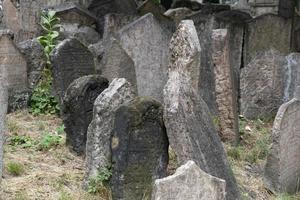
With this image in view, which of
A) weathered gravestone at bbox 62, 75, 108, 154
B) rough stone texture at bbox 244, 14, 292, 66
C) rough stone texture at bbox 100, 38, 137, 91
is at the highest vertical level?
rough stone texture at bbox 244, 14, 292, 66

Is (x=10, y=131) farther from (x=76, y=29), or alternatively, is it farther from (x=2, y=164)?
(x=76, y=29)

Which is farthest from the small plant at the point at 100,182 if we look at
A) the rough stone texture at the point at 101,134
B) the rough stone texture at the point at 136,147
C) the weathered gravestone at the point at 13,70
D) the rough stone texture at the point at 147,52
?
the rough stone texture at the point at 147,52

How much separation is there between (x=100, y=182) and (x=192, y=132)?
2.81 ft

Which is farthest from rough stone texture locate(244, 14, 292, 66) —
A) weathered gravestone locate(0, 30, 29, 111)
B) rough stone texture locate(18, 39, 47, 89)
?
weathered gravestone locate(0, 30, 29, 111)

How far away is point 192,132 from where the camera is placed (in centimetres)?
472

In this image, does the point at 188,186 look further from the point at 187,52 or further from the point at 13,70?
the point at 13,70

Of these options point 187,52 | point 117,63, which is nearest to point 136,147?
point 187,52

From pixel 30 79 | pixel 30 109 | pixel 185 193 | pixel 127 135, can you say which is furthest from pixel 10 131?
pixel 185 193

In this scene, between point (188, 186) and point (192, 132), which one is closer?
point (188, 186)

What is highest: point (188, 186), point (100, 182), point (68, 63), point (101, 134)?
point (68, 63)

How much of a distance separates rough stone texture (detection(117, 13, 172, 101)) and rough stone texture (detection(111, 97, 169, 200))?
259 centimetres

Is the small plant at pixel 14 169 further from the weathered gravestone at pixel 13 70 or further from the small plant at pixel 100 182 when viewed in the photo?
the weathered gravestone at pixel 13 70

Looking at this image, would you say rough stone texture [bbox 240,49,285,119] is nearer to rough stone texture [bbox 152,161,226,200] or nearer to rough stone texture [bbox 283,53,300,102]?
rough stone texture [bbox 283,53,300,102]

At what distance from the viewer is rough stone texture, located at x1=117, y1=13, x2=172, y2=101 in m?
7.34
